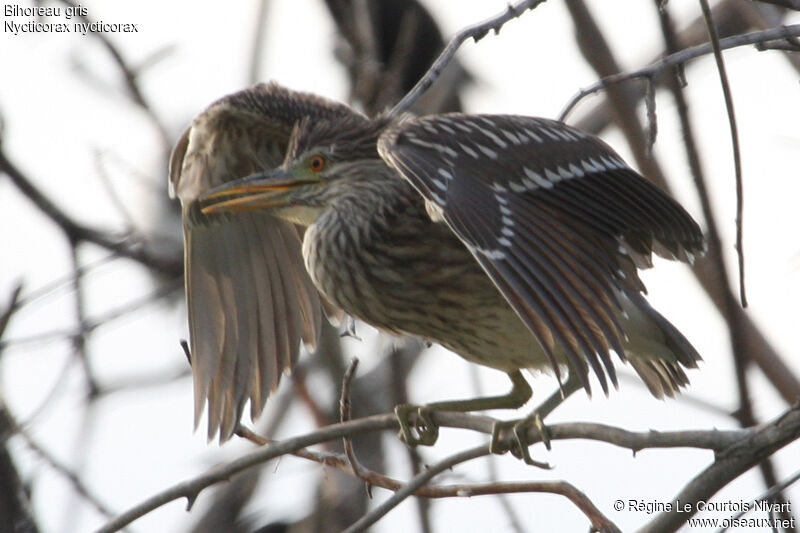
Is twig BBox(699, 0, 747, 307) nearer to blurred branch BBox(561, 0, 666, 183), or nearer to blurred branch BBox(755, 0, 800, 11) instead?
blurred branch BBox(755, 0, 800, 11)

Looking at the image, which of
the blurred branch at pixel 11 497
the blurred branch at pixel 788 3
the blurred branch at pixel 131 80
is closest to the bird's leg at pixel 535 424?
the blurred branch at pixel 788 3

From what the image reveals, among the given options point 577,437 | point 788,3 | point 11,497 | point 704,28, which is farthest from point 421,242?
point 704,28

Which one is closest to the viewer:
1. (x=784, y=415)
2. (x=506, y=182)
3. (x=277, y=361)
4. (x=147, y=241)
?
(x=784, y=415)

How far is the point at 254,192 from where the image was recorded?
434 centimetres

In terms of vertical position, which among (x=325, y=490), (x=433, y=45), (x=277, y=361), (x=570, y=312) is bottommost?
(x=325, y=490)

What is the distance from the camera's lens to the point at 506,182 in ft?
12.5

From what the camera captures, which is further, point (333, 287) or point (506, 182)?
point (333, 287)

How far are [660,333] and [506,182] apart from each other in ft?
2.71

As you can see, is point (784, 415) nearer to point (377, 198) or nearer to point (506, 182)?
point (506, 182)

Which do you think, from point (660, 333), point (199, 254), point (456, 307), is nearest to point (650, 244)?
point (660, 333)

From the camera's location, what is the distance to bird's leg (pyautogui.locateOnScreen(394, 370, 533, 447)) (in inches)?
159

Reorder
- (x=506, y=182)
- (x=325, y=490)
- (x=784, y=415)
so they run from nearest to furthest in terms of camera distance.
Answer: (x=784, y=415)
(x=506, y=182)
(x=325, y=490)

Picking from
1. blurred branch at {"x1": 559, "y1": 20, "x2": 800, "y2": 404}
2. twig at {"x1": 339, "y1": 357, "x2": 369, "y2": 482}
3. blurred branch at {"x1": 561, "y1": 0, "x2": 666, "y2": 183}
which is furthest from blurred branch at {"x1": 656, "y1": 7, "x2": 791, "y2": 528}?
blurred branch at {"x1": 561, "y1": 0, "x2": 666, "y2": 183}

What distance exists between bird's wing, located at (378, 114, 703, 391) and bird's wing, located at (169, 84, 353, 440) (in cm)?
112
